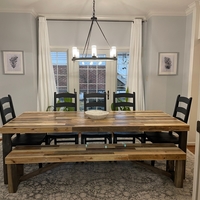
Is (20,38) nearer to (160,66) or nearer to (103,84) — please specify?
(103,84)

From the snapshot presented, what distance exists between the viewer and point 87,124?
2.32 m

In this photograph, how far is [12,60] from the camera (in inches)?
157

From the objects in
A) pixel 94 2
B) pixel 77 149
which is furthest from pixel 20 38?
pixel 77 149

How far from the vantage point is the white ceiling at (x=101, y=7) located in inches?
136

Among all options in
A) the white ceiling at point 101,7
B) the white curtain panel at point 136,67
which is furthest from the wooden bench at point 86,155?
the white ceiling at point 101,7

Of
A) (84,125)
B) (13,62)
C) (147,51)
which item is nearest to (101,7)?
(147,51)

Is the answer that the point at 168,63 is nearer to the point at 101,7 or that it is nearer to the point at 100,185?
the point at 101,7

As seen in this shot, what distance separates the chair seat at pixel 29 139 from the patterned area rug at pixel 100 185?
451 mm

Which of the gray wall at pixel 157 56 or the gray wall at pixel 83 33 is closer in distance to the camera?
the gray wall at pixel 157 56

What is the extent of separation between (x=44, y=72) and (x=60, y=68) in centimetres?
43

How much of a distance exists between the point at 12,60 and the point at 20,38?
49 centimetres

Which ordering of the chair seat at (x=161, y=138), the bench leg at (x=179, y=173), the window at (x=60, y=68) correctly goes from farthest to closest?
1. the window at (x=60, y=68)
2. the chair seat at (x=161, y=138)
3. the bench leg at (x=179, y=173)

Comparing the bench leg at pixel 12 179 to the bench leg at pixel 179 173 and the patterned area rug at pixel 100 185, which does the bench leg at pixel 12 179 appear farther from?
the bench leg at pixel 179 173

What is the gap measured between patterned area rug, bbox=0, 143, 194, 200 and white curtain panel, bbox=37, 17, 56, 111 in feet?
5.84
